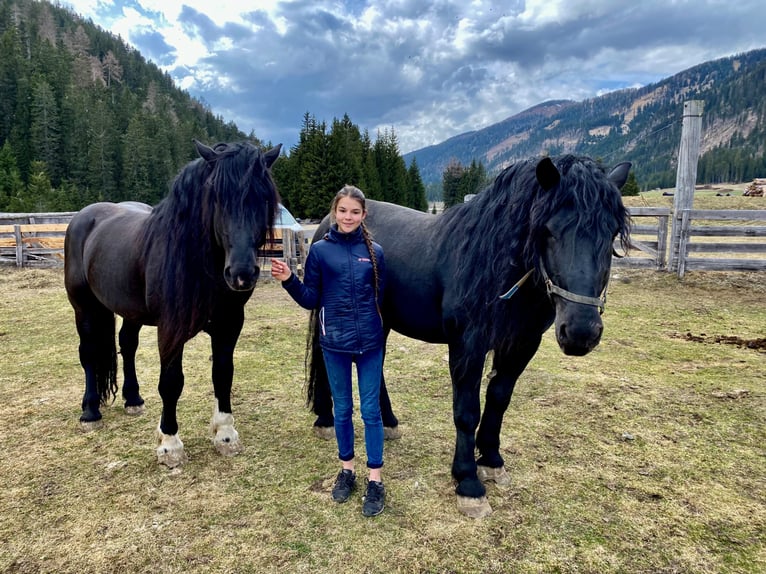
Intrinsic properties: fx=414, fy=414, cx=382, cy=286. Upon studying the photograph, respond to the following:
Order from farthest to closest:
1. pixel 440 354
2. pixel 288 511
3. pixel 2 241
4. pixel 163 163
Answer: pixel 163 163 < pixel 2 241 < pixel 440 354 < pixel 288 511

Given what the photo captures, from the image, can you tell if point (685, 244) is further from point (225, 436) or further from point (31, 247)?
point (31, 247)

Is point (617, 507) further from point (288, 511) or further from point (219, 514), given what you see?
point (219, 514)

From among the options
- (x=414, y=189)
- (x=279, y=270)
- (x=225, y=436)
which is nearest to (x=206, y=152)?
(x=279, y=270)

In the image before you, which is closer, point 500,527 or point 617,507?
point 500,527

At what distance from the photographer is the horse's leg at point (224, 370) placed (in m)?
3.20

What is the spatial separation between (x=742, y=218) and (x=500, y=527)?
10.3 metres

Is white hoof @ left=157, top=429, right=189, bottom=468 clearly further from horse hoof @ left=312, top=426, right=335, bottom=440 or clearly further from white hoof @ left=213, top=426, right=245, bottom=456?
horse hoof @ left=312, top=426, right=335, bottom=440

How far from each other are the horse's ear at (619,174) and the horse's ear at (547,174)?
45 cm

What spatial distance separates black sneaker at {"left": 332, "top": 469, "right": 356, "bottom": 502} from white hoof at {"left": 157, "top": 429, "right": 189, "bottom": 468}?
49.8 inches

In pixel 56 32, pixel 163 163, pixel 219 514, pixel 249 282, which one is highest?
pixel 56 32

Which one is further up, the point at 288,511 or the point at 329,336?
the point at 329,336

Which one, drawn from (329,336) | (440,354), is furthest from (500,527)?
(440,354)

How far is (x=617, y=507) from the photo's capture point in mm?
2680

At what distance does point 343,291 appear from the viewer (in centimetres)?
258
